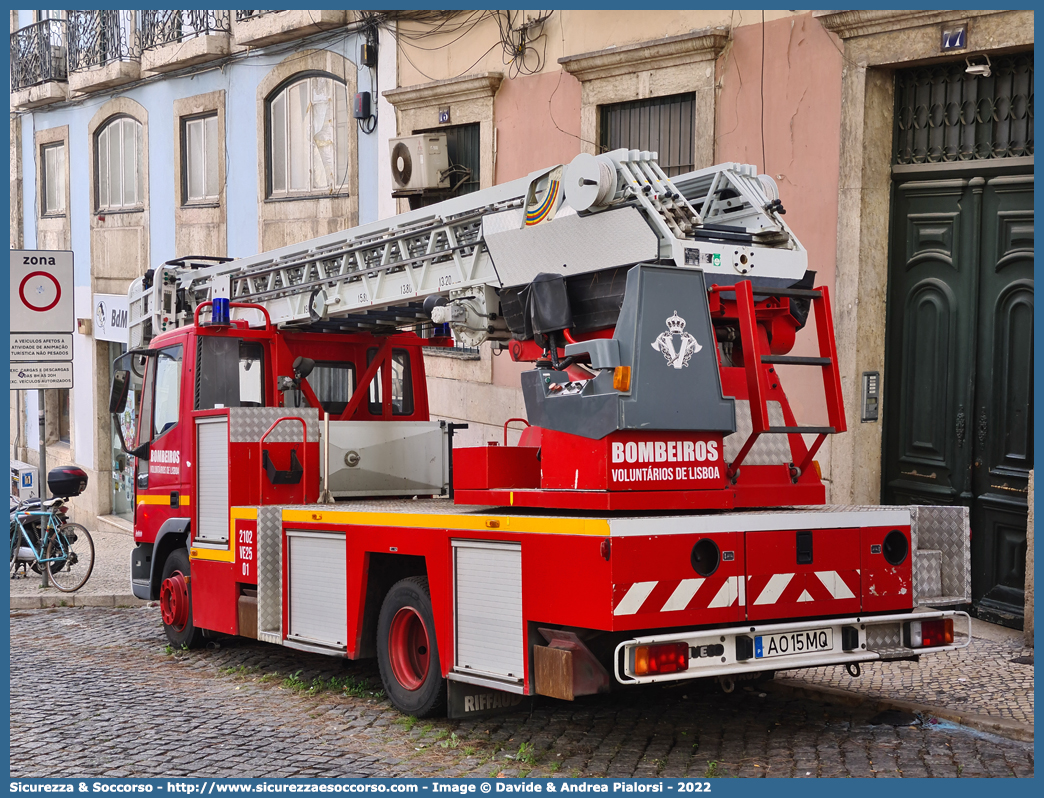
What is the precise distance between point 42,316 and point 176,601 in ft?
11.7

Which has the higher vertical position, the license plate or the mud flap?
the license plate

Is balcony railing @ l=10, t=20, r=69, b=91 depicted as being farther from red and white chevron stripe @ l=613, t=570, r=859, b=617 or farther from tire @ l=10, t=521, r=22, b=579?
red and white chevron stripe @ l=613, t=570, r=859, b=617

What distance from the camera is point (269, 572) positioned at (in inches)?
330

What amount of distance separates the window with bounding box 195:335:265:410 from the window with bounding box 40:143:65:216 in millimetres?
15392

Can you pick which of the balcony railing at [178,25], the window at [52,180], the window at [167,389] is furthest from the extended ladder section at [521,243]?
the window at [52,180]

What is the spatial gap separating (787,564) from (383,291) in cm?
377

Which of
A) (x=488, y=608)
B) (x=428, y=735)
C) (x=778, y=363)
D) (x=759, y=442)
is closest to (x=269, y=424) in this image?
(x=428, y=735)

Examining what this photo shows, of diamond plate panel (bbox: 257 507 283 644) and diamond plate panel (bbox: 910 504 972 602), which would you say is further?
diamond plate panel (bbox: 257 507 283 644)

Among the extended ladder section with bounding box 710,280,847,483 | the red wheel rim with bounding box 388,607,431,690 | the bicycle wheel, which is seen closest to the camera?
the extended ladder section with bounding box 710,280,847,483

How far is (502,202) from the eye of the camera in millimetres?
7363

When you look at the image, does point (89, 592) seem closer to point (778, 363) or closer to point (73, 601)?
point (73, 601)

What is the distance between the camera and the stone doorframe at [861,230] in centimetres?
1014

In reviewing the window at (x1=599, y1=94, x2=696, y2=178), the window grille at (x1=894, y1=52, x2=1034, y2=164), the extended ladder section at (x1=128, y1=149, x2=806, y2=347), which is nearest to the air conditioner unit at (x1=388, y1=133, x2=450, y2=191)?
the window at (x1=599, y1=94, x2=696, y2=178)

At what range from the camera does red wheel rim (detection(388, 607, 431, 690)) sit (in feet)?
23.6
